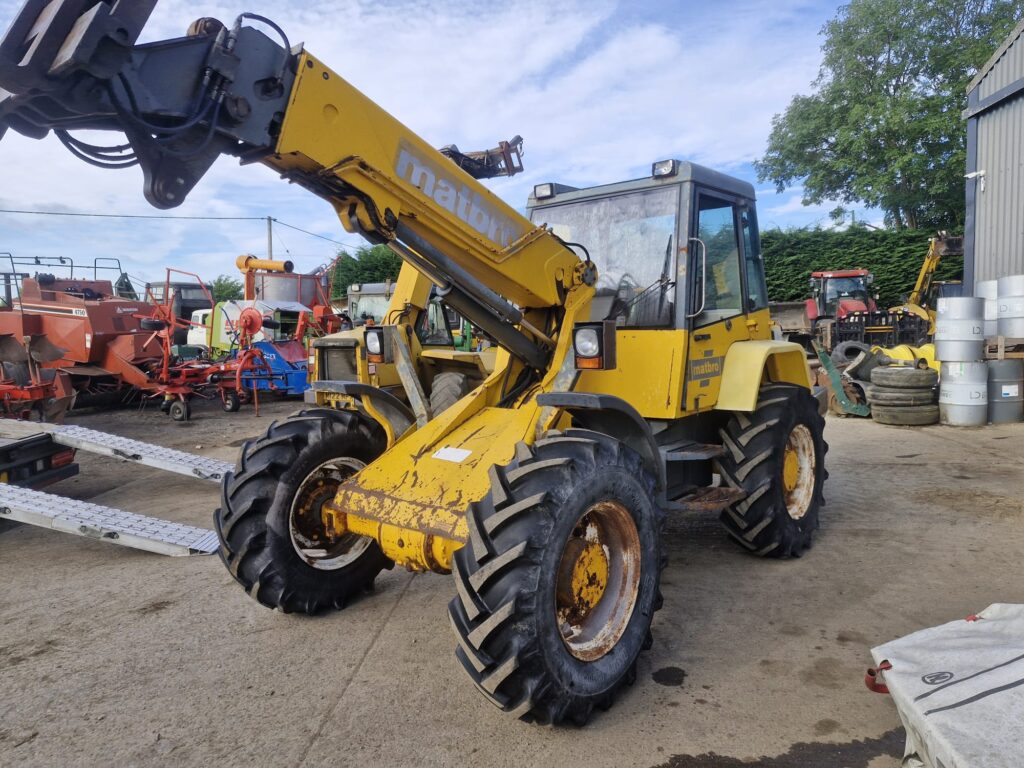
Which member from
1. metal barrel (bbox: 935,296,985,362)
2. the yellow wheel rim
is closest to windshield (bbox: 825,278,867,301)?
metal barrel (bbox: 935,296,985,362)

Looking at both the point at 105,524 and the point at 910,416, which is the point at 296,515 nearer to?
the point at 105,524

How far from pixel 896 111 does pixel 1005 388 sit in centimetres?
2132

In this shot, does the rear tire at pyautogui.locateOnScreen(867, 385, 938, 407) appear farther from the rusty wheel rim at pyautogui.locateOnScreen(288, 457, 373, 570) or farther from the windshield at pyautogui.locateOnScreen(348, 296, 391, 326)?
the windshield at pyautogui.locateOnScreen(348, 296, 391, 326)

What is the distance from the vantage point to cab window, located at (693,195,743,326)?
14.6 feet

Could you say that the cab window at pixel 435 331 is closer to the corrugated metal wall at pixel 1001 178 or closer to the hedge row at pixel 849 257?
the corrugated metal wall at pixel 1001 178

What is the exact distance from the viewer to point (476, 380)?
4.71 meters

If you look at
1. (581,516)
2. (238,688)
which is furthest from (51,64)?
(238,688)

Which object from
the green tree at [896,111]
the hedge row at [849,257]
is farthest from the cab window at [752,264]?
the green tree at [896,111]

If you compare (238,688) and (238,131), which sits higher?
(238,131)

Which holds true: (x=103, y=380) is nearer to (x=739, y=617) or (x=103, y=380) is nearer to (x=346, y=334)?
(x=346, y=334)

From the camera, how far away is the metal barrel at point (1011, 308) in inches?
401

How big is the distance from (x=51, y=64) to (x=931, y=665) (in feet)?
12.0

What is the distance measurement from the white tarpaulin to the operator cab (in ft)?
7.00

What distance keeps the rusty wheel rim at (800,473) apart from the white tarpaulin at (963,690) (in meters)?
2.10
